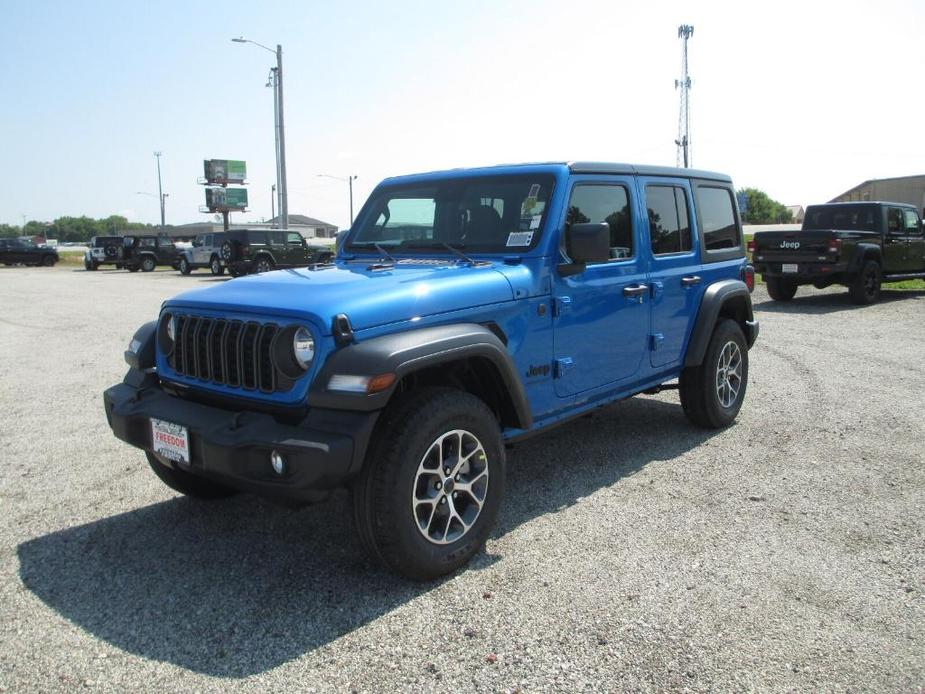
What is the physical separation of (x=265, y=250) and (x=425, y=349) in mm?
23532

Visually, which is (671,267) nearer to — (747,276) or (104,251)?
(747,276)

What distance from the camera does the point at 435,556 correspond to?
134 inches

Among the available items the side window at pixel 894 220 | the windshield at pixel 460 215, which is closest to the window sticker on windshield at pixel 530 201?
the windshield at pixel 460 215

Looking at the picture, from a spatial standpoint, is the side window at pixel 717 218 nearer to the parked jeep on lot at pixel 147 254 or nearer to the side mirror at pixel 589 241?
the side mirror at pixel 589 241

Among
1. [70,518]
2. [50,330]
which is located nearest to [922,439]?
[70,518]

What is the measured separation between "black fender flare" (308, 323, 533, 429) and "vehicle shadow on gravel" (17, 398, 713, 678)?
0.91m

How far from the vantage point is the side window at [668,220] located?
5119mm

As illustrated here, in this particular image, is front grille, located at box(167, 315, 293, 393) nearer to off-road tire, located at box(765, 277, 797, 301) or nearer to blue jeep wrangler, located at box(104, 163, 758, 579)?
blue jeep wrangler, located at box(104, 163, 758, 579)

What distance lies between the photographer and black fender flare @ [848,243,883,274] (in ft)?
45.7

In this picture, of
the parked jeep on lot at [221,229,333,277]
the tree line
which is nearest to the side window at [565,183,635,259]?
the parked jeep on lot at [221,229,333,277]

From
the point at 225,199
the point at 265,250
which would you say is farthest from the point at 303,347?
the point at 225,199

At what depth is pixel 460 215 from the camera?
179 inches

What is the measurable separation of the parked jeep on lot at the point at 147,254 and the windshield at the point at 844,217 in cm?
2602

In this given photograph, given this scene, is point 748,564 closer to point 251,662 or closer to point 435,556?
point 435,556
